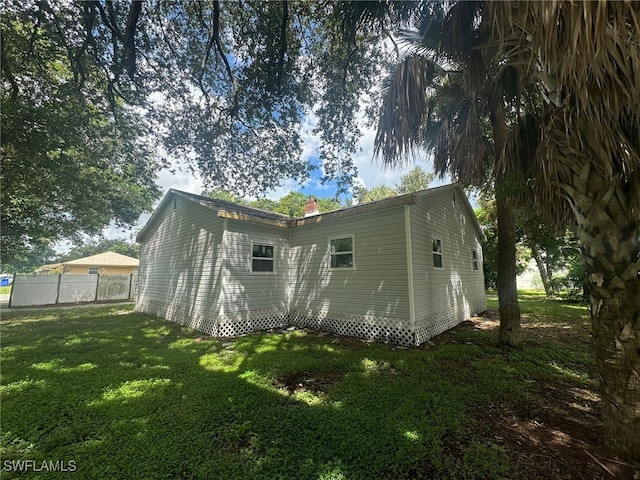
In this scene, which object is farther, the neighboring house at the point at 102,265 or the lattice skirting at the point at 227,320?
the neighboring house at the point at 102,265

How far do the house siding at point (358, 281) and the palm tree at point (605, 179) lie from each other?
425cm

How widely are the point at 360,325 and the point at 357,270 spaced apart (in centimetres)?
157

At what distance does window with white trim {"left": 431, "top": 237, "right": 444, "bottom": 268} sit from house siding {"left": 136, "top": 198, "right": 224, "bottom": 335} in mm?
6616

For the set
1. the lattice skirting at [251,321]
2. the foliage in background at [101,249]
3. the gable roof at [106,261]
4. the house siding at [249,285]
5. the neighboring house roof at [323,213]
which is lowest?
the lattice skirting at [251,321]

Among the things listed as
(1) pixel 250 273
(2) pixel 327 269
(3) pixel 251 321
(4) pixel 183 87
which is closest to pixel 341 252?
(2) pixel 327 269

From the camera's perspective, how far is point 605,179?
2.57m

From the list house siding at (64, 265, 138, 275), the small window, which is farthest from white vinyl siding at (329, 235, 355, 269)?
house siding at (64, 265, 138, 275)

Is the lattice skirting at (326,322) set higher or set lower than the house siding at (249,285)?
lower

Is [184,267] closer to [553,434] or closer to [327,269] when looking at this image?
[327,269]

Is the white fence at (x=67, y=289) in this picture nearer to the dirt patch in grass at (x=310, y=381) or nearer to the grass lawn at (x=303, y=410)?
the grass lawn at (x=303, y=410)

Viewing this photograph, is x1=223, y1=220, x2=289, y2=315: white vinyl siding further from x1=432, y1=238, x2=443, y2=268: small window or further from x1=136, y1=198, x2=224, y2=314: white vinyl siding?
x1=432, y1=238, x2=443, y2=268: small window

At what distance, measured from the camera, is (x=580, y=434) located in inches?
120

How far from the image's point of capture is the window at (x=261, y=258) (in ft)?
28.3

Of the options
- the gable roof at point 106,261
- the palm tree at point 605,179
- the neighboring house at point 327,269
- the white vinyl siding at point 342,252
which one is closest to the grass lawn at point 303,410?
the palm tree at point 605,179
